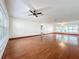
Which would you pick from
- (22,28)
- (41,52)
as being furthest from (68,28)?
(41,52)

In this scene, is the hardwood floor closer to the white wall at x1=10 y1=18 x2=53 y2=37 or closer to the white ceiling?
the white ceiling

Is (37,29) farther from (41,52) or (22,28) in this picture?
(41,52)

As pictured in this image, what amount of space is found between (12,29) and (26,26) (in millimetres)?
2218

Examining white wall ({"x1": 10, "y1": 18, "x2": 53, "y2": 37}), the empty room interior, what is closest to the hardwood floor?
the empty room interior

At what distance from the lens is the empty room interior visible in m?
2.72

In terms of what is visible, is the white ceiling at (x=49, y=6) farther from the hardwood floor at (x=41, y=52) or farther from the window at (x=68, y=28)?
the window at (x=68, y=28)

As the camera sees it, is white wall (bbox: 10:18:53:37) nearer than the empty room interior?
No

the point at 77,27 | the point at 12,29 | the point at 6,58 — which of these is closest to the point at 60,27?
the point at 77,27

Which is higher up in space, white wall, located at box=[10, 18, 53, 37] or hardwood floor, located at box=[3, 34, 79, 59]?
white wall, located at box=[10, 18, 53, 37]

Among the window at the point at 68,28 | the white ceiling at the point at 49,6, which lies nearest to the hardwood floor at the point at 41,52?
the white ceiling at the point at 49,6

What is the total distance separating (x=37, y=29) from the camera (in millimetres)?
10664

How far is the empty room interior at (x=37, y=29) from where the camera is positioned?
2725 millimetres

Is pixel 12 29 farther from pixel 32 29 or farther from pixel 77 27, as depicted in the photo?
pixel 77 27

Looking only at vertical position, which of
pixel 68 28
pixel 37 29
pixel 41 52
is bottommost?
pixel 41 52
